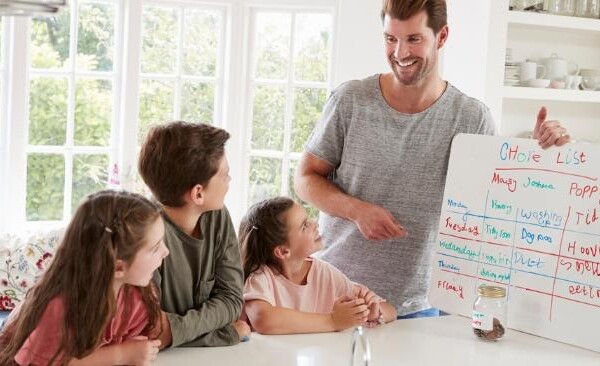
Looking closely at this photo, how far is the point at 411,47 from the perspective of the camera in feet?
7.82

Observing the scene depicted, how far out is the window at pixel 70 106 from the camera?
4.41 m

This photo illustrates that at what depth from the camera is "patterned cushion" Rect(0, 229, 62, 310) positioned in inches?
151

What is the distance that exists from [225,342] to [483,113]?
0.99 metres

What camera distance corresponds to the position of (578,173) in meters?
2.12

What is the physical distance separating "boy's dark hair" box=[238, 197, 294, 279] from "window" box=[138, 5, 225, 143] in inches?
95.8

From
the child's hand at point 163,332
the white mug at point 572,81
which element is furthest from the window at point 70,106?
the child's hand at point 163,332

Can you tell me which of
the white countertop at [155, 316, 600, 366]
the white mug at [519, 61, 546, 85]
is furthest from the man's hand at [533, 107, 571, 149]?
the white mug at [519, 61, 546, 85]

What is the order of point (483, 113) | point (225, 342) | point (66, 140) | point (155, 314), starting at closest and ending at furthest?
point (155, 314), point (225, 342), point (483, 113), point (66, 140)

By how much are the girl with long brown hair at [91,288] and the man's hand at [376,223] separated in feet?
2.43

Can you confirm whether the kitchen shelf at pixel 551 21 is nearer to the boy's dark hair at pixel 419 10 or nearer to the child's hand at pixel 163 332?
the boy's dark hair at pixel 419 10

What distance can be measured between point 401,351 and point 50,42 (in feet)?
9.81

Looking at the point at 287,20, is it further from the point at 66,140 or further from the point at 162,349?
the point at 162,349

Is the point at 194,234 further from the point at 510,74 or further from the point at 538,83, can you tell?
the point at 538,83

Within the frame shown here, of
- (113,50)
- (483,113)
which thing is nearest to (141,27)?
(113,50)
